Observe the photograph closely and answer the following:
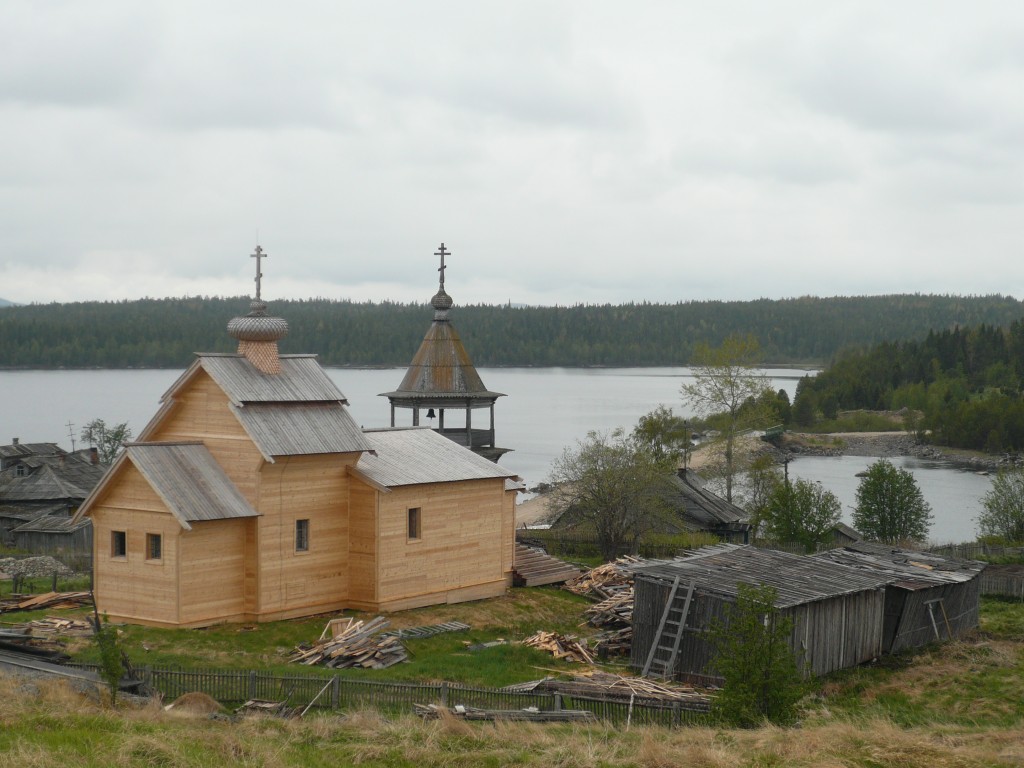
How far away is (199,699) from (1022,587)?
1058 inches

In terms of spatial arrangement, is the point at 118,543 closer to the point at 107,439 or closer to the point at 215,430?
the point at 215,430

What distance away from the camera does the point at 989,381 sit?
134 metres

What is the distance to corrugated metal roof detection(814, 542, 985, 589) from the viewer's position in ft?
94.4

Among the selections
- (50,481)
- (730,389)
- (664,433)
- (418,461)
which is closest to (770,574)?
(418,461)

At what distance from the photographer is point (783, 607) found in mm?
23484

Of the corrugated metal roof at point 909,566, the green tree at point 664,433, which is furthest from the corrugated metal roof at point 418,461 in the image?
the green tree at point 664,433

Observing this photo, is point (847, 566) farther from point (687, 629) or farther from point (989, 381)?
point (989, 381)

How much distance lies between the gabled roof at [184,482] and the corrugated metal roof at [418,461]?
318cm

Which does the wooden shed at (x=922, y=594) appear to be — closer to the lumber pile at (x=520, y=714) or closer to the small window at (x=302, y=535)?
the lumber pile at (x=520, y=714)

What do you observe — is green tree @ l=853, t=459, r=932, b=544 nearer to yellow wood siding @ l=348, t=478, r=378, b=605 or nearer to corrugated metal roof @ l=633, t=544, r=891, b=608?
corrugated metal roof @ l=633, t=544, r=891, b=608

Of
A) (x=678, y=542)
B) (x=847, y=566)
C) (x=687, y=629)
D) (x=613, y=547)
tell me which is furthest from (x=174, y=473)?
(x=678, y=542)

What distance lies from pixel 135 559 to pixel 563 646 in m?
9.03

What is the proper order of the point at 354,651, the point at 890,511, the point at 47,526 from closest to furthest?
1. the point at 354,651
2. the point at 47,526
3. the point at 890,511

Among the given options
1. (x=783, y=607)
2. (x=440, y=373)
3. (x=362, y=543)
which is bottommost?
(x=783, y=607)
